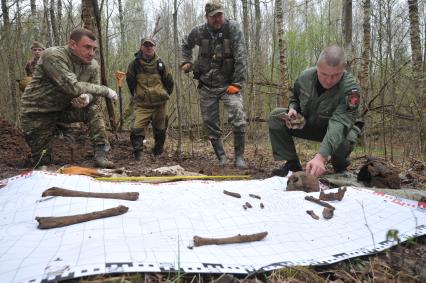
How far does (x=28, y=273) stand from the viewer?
1435 mm

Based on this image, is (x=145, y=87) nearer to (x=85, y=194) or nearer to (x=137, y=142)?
(x=137, y=142)

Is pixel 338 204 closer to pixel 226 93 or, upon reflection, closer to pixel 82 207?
pixel 82 207

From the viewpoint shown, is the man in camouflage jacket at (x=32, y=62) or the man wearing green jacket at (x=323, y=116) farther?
the man in camouflage jacket at (x=32, y=62)

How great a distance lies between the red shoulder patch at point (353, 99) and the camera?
3.32 meters

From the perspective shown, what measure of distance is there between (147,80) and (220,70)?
124 cm

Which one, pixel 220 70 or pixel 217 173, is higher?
pixel 220 70

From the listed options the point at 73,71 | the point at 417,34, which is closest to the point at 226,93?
the point at 73,71

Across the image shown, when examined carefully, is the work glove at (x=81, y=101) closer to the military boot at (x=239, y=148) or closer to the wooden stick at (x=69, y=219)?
the military boot at (x=239, y=148)

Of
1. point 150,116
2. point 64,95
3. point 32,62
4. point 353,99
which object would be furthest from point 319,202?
point 32,62

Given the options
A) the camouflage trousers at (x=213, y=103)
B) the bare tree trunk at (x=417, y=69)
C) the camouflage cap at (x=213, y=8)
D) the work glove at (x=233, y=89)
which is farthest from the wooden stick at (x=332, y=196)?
the bare tree trunk at (x=417, y=69)

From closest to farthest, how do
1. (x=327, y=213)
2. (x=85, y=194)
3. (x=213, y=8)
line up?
(x=327, y=213) → (x=85, y=194) → (x=213, y=8)

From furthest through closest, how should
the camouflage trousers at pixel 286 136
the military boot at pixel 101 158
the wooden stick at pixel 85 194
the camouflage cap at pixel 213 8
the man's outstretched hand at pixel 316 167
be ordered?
the camouflage cap at pixel 213 8 → the military boot at pixel 101 158 → the camouflage trousers at pixel 286 136 → the man's outstretched hand at pixel 316 167 → the wooden stick at pixel 85 194

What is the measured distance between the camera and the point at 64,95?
4.38 meters

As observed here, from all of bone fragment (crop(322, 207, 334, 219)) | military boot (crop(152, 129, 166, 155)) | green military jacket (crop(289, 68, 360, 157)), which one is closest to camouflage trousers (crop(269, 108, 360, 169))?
green military jacket (crop(289, 68, 360, 157))
